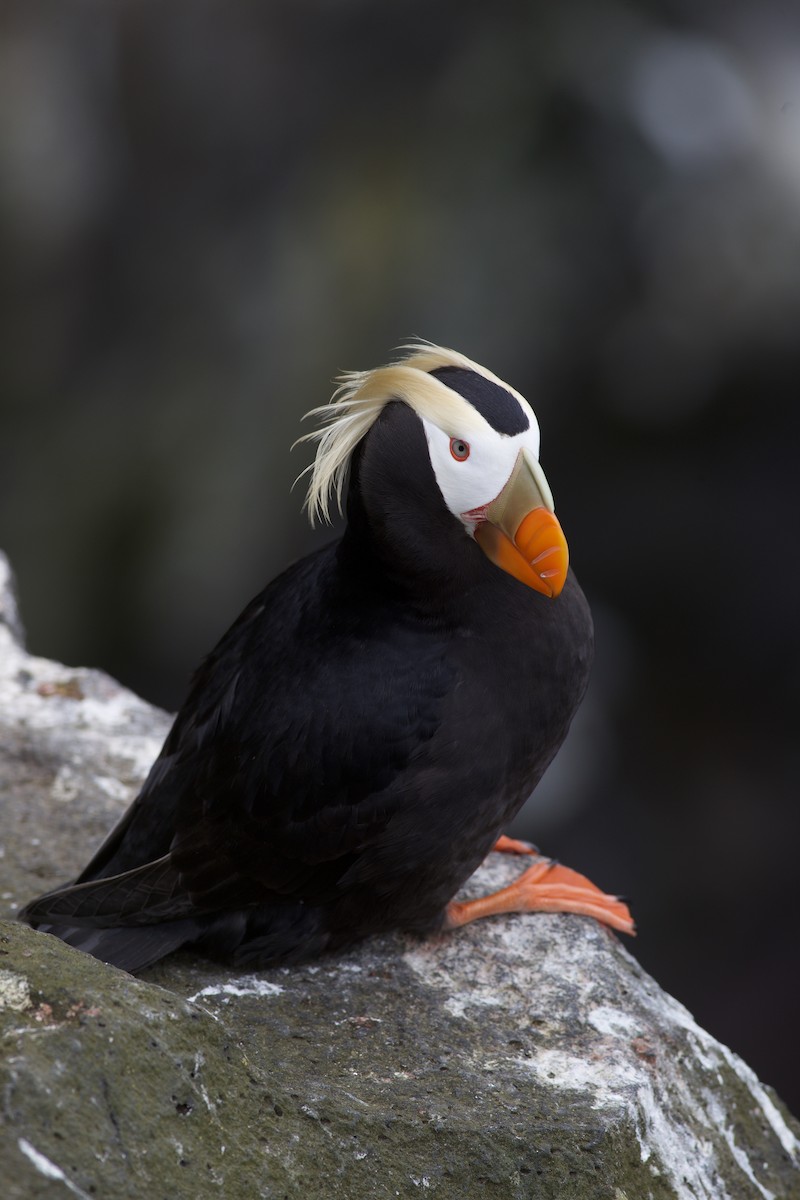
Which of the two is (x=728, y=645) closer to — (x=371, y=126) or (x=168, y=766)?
(x=371, y=126)

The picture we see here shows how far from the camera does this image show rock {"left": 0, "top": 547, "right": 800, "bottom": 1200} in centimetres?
181

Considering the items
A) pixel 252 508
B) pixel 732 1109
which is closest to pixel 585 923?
pixel 732 1109

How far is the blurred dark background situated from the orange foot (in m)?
3.30

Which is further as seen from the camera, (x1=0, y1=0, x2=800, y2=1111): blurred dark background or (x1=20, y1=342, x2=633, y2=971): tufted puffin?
(x1=0, y1=0, x2=800, y2=1111): blurred dark background

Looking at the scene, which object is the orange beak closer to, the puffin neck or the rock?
the puffin neck

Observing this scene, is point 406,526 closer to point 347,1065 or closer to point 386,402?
point 386,402

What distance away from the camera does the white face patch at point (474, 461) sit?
2.55 meters

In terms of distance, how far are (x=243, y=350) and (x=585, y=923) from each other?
4.62 metres

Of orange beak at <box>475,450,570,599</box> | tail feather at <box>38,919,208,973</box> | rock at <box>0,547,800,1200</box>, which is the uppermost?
orange beak at <box>475,450,570,599</box>

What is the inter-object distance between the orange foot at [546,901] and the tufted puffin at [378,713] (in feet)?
0.61

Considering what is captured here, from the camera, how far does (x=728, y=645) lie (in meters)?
6.71

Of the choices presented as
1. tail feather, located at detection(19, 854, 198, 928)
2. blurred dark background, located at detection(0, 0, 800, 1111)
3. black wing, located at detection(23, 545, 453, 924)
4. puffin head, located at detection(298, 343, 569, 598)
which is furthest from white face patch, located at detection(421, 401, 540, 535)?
blurred dark background, located at detection(0, 0, 800, 1111)

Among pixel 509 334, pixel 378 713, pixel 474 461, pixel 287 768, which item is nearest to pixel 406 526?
pixel 474 461

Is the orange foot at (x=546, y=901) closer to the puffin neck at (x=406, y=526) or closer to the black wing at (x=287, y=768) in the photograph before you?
the black wing at (x=287, y=768)
